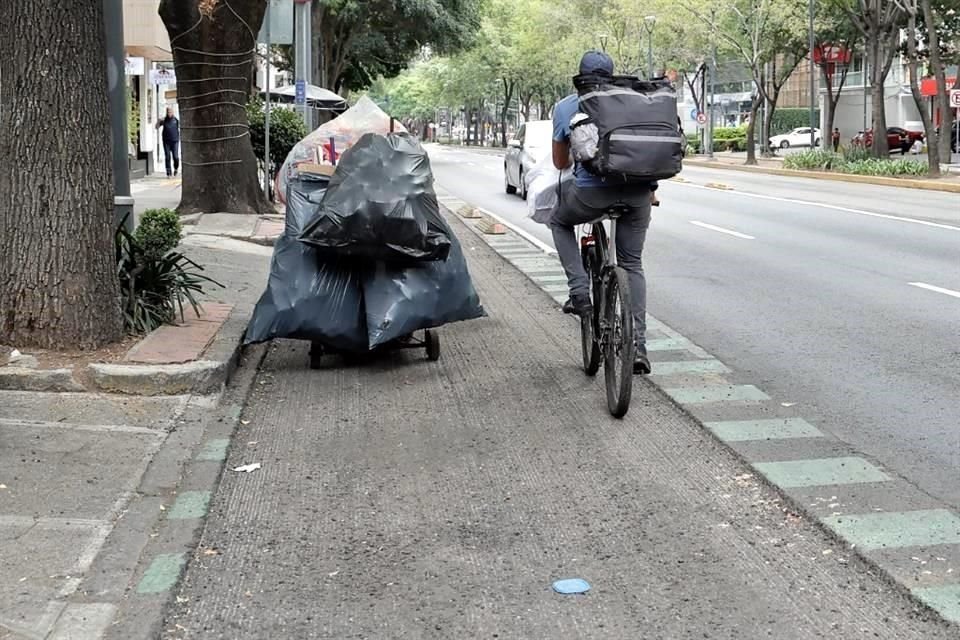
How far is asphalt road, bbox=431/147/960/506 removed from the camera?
6145 millimetres

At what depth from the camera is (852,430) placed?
5.97 metres

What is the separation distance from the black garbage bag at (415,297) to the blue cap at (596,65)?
158cm

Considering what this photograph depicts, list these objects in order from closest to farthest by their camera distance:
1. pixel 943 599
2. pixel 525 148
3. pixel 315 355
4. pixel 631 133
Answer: pixel 943 599
pixel 631 133
pixel 315 355
pixel 525 148

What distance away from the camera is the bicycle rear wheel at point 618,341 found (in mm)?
6004

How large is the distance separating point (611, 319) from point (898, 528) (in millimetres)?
2222

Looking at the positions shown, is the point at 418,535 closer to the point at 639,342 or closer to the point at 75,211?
the point at 639,342

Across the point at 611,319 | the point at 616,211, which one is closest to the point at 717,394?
the point at 611,319

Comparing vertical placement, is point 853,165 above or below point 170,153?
below

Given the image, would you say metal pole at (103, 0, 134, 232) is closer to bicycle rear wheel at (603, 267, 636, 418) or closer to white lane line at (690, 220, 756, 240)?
bicycle rear wheel at (603, 267, 636, 418)

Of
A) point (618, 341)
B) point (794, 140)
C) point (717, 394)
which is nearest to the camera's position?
point (618, 341)

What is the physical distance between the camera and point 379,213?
700 centimetres

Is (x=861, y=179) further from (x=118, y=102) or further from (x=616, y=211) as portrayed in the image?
(x=616, y=211)

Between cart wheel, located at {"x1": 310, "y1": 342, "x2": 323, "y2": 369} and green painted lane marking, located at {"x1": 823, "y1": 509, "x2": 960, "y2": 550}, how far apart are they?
153 inches

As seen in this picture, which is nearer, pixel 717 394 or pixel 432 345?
pixel 717 394
